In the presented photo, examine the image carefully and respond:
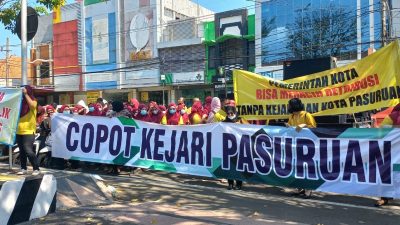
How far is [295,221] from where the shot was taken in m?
5.81

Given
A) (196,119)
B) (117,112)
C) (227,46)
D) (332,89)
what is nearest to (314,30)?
(227,46)

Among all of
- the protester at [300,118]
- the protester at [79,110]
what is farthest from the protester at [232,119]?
the protester at [79,110]

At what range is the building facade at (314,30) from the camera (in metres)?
26.4

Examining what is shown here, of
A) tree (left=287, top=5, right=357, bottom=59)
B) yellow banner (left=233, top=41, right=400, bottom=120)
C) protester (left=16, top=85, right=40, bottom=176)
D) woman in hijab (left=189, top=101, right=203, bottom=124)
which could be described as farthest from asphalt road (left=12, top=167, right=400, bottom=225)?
tree (left=287, top=5, right=357, bottom=59)

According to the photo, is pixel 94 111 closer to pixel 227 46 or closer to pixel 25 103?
pixel 25 103

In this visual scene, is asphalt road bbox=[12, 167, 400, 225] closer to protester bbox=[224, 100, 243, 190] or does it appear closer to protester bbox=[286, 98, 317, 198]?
protester bbox=[224, 100, 243, 190]

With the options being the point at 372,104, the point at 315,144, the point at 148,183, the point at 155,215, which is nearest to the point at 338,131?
the point at 315,144

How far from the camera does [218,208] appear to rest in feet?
21.1

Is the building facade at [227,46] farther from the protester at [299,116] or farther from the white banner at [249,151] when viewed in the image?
the protester at [299,116]

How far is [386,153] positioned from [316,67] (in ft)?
14.6

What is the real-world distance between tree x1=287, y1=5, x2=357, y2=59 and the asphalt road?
69.2ft

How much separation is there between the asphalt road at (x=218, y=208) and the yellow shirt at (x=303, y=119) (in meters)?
1.16

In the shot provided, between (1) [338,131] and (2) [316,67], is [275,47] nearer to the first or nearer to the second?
(2) [316,67]

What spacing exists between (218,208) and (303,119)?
A: 83.5 inches
